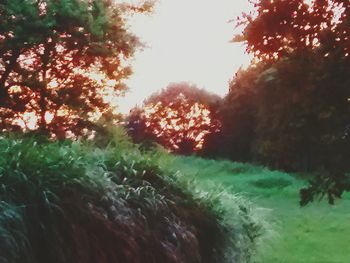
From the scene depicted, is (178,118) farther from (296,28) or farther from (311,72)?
(311,72)

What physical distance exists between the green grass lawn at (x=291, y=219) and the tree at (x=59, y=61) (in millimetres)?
1769

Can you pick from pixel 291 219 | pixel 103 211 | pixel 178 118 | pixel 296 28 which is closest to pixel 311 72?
pixel 296 28

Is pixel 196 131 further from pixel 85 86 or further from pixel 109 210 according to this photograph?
pixel 109 210

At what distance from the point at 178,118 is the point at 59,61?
1019 cm

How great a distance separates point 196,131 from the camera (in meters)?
20.3

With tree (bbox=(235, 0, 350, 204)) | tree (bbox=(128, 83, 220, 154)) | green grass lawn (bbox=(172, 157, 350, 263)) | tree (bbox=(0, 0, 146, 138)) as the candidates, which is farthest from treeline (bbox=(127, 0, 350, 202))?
tree (bbox=(128, 83, 220, 154))

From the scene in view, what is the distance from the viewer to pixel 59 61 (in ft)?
30.9

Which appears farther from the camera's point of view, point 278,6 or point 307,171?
point 307,171

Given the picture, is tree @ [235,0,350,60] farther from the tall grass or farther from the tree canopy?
the tall grass

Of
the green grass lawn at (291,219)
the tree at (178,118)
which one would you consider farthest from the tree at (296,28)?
the tree at (178,118)

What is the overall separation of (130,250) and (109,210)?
0.33 meters

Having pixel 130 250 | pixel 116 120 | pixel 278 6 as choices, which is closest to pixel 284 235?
pixel 116 120

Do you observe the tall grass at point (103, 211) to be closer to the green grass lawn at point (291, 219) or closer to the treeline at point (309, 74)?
the green grass lawn at point (291, 219)

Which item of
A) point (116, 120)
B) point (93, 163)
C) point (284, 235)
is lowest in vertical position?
point (284, 235)
